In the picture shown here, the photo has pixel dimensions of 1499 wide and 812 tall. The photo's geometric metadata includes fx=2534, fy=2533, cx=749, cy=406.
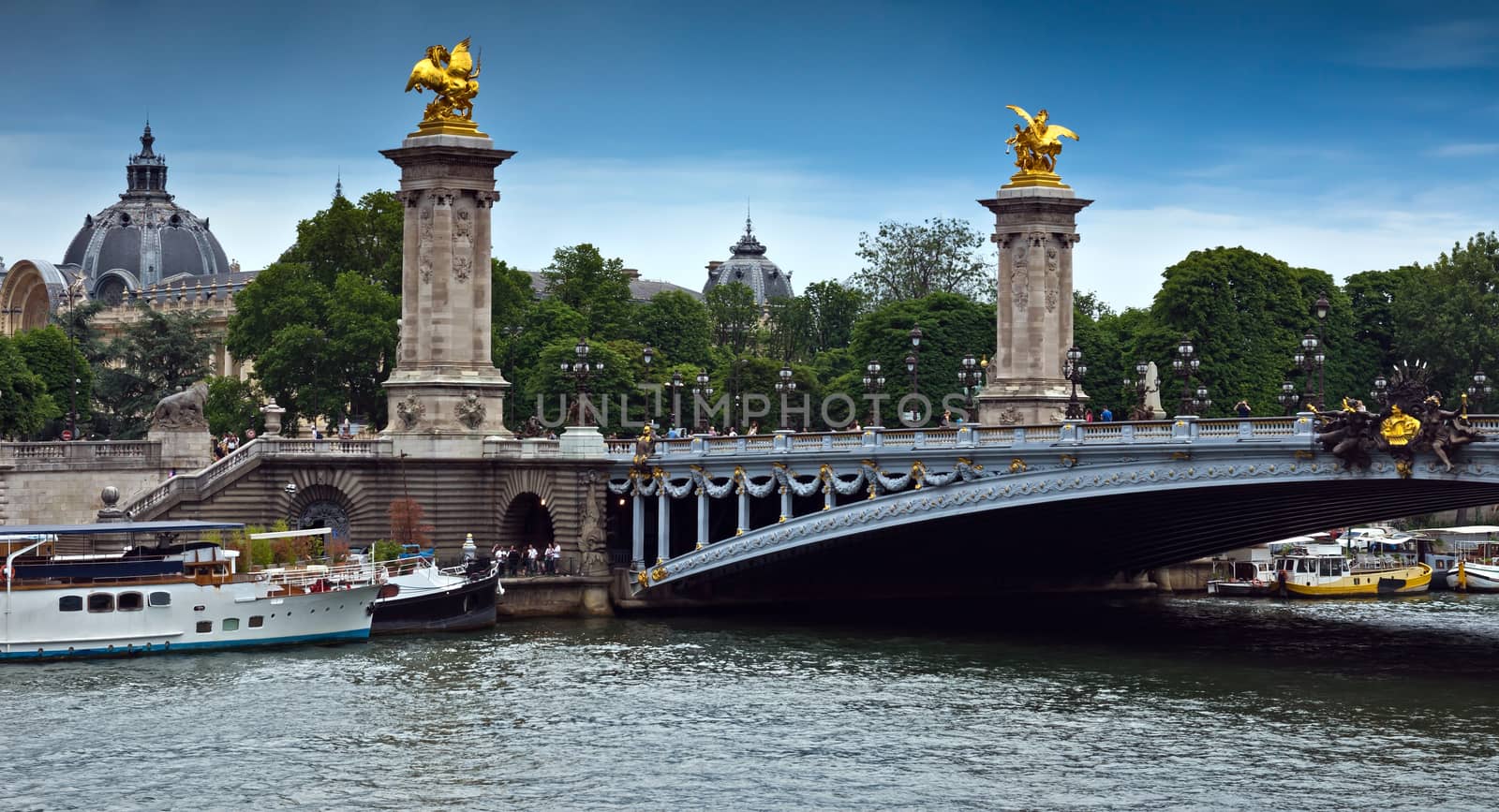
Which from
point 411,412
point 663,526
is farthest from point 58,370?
point 663,526

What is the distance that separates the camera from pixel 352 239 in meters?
90.8

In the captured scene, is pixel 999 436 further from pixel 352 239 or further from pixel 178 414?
pixel 352 239

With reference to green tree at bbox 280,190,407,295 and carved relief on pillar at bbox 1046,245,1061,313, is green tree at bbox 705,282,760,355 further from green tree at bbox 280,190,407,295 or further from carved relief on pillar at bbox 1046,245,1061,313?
carved relief on pillar at bbox 1046,245,1061,313

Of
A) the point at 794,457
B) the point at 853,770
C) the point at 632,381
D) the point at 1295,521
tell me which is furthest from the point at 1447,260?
the point at 853,770

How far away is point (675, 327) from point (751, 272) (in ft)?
192

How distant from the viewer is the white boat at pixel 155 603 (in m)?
55.8

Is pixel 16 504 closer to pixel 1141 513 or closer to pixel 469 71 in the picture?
pixel 469 71

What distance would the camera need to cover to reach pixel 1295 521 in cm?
6750

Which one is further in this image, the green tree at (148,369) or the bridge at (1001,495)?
the green tree at (148,369)

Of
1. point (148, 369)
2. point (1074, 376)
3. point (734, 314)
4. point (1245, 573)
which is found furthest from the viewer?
point (734, 314)

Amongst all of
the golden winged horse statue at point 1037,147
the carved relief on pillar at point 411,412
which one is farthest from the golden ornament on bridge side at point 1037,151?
the carved relief on pillar at point 411,412

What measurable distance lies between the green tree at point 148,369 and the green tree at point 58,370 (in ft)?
4.31

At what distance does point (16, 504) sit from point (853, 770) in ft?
108

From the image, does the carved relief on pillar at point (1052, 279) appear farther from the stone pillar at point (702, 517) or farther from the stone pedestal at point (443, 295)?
the stone pedestal at point (443, 295)
